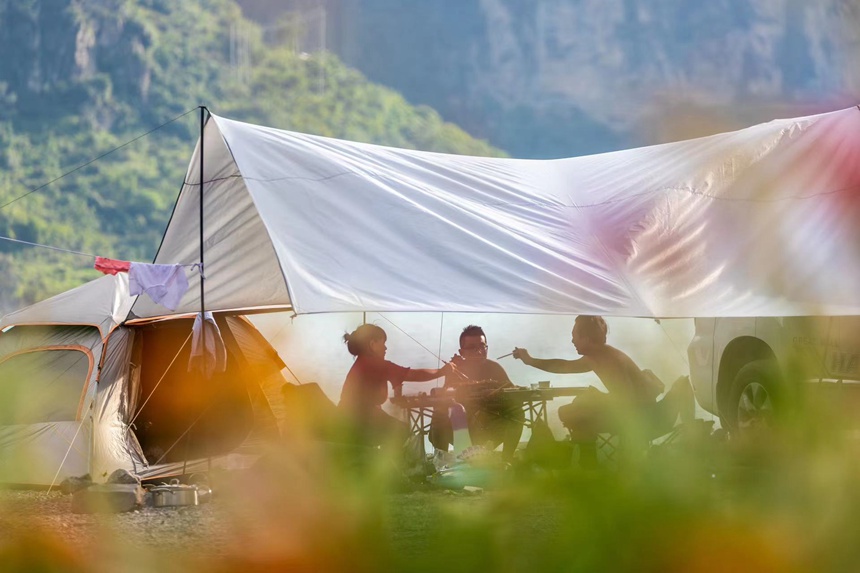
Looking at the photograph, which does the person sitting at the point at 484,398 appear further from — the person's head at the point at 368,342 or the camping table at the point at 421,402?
the person's head at the point at 368,342

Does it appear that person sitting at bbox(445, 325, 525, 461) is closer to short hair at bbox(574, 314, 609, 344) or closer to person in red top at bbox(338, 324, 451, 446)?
person in red top at bbox(338, 324, 451, 446)

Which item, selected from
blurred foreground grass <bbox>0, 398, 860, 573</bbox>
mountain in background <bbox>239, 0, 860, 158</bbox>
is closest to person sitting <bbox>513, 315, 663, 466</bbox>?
blurred foreground grass <bbox>0, 398, 860, 573</bbox>

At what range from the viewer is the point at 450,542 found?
202 centimetres

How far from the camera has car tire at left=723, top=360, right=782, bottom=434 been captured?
5.49 m

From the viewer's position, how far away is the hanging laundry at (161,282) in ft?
17.5

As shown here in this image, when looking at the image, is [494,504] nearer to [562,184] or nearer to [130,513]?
[130,513]

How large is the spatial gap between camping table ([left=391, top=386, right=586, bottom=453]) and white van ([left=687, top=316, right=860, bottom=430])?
769mm

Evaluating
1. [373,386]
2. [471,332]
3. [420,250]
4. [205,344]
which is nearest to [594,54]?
[471,332]

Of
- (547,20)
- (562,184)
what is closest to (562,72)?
(547,20)

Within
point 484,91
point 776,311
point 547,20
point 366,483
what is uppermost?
point 547,20

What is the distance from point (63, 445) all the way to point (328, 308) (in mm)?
2574

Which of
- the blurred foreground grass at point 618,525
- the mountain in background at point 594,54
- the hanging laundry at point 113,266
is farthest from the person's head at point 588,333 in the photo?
the mountain in background at point 594,54

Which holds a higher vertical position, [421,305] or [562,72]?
[562,72]

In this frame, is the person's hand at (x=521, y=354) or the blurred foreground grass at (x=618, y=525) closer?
the blurred foreground grass at (x=618, y=525)
